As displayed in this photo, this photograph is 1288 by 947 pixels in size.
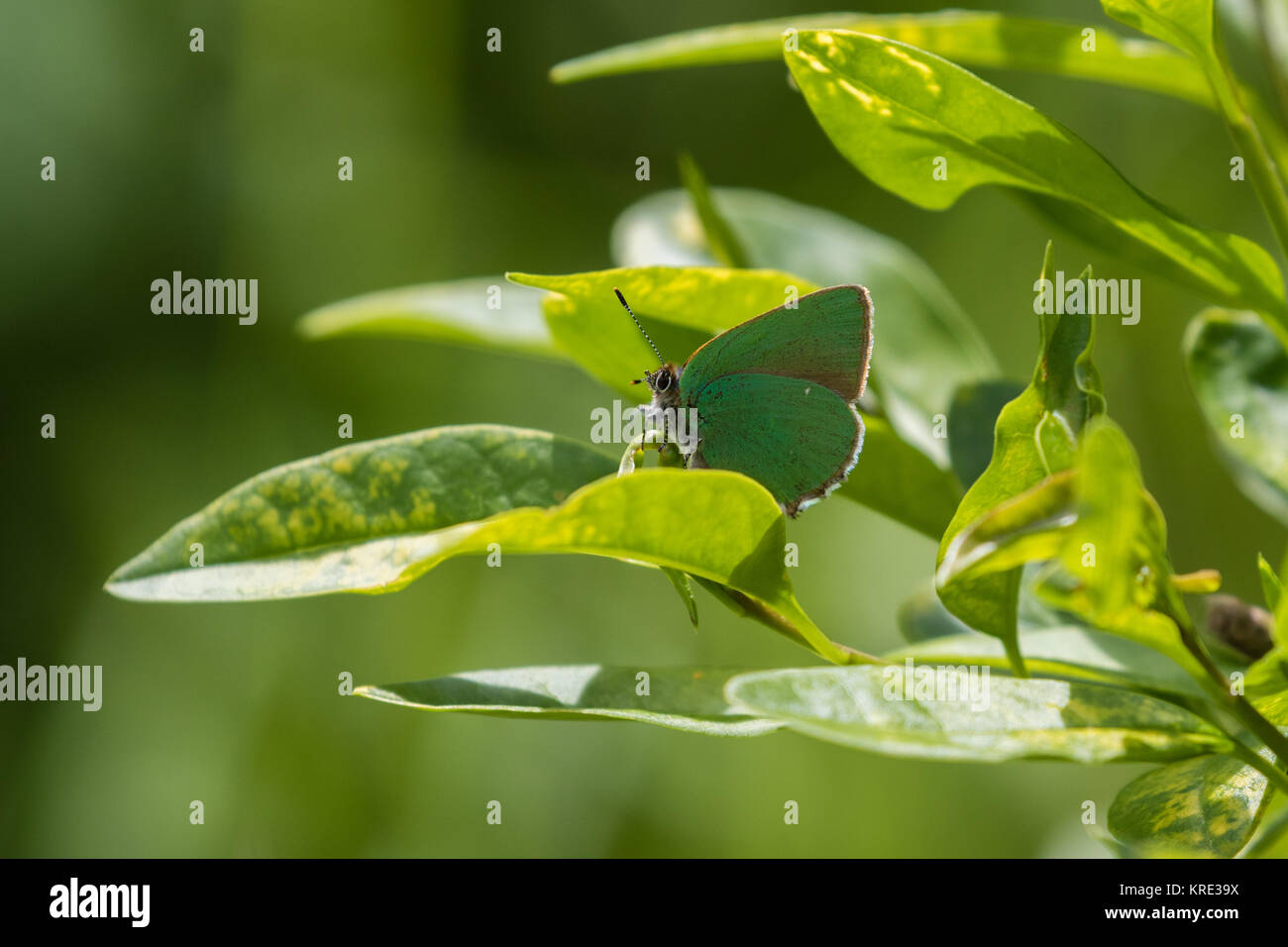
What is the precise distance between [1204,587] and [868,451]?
0.42 metres

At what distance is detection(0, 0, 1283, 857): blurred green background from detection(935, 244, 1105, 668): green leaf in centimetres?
225

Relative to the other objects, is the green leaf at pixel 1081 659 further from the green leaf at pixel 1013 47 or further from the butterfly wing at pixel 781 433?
the green leaf at pixel 1013 47

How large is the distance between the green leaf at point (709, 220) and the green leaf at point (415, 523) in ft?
1.31

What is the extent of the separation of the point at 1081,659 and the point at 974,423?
344 mm

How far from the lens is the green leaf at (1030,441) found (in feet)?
2.67

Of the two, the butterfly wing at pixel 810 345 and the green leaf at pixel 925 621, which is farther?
the green leaf at pixel 925 621

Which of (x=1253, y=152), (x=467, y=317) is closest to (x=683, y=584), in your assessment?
(x=1253, y=152)

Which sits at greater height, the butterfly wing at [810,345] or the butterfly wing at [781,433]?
the butterfly wing at [810,345]

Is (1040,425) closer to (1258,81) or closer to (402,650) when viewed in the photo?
(1258,81)

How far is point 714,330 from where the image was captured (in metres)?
1.25

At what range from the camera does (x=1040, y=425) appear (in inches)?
31.3
